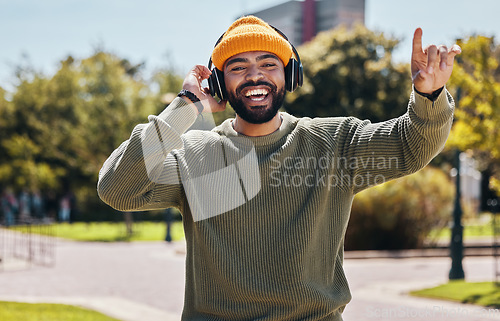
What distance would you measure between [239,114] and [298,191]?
351 mm

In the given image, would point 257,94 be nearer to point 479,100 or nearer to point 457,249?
point 479,100

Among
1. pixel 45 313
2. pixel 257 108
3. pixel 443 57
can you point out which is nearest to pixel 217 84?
pixel 257 108

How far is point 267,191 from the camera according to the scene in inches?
85.7

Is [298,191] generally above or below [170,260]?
above

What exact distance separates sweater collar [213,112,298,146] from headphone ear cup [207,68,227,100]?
4.4 inches

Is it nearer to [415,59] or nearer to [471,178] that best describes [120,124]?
[471,178]

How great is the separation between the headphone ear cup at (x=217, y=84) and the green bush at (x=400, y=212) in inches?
561

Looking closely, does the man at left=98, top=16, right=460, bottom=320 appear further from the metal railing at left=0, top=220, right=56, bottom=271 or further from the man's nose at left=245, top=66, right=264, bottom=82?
the metal railing at left=0, top=220, right=56, bottom=271

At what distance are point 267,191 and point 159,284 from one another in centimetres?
1044

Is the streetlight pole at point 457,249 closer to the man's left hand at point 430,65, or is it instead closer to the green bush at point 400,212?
the green bush at point 400,212

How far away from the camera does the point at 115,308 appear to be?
9320 mm

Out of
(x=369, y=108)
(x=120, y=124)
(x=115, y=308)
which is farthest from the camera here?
(x=369, y=108)

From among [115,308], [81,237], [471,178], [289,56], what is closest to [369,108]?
[471,178]

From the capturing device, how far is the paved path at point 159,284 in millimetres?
9039
